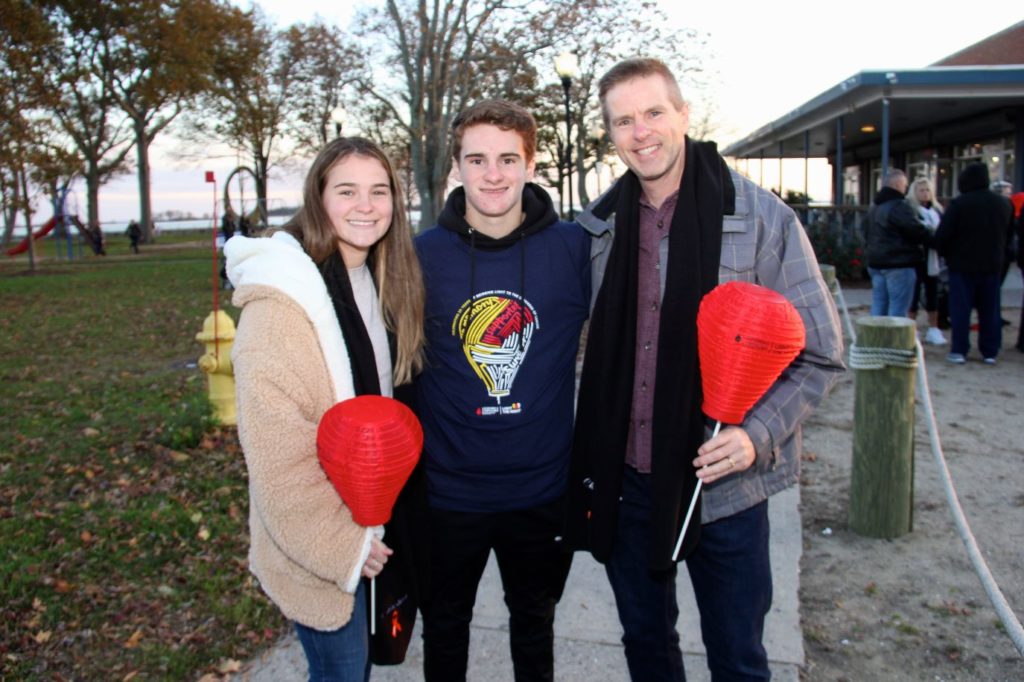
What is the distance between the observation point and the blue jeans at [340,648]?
221 cm

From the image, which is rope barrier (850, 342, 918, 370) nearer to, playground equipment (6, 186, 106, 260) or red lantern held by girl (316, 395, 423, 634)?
red lantern held by girl (316, 395, 423, 634)

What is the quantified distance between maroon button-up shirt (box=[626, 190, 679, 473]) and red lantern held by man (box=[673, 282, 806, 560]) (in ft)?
0.80

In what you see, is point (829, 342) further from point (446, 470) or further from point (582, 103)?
point (582, 103)

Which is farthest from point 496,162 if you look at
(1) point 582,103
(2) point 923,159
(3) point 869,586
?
(1) point 582,103

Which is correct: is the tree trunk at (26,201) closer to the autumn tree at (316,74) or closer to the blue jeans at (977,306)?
the autumn tree at (316,74)

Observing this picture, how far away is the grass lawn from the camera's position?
358cm

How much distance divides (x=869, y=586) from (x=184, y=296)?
17567mm

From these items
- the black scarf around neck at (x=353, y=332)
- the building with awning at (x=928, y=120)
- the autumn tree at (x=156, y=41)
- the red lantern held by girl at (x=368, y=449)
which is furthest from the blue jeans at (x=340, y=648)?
the autumn tree at (x=156, y=41)

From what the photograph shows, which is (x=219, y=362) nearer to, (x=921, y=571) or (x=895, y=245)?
(x=921, y=571)

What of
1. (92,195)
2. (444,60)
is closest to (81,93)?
(92,195)

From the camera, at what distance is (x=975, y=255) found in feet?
28.9

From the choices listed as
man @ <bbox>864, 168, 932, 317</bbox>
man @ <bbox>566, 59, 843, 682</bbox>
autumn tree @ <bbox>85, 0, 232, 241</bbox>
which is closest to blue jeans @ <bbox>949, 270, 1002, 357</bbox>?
man @ <bbox>864, 168, 932, 317</bbox>

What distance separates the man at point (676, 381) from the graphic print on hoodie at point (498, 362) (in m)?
0.12

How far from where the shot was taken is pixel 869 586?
3936 mm
